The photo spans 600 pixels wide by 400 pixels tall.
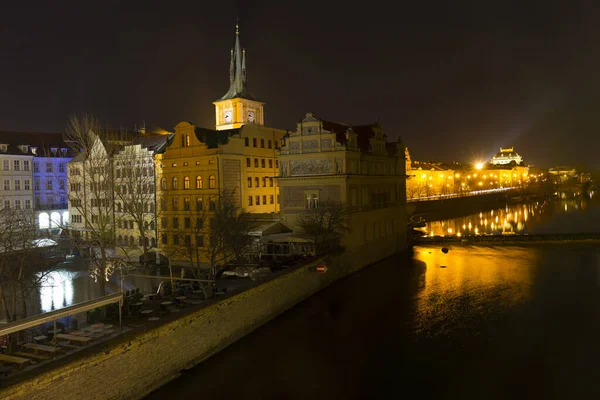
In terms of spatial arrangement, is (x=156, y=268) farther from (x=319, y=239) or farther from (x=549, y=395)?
(x=549, y=395)

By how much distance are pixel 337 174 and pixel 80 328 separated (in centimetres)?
2252

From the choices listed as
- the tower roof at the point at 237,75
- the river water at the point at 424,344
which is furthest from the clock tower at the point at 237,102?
the river water at the point at 424,344

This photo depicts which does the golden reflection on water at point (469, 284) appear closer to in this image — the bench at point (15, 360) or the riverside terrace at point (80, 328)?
the riverside terrace at point (80, 328)

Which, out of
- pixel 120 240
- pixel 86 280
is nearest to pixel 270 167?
pixel 120 240

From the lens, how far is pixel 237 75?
211 ft

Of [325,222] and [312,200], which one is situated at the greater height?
[312,200]

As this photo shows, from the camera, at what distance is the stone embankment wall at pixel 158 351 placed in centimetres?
1384

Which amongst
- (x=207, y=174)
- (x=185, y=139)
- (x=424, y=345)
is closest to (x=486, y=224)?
(x=207, y=174)

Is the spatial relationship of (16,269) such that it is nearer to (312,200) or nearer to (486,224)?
(312,200)

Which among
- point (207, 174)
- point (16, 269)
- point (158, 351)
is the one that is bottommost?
point (158, 351)

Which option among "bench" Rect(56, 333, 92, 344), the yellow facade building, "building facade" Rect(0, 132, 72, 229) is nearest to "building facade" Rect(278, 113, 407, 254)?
the yellow facade building

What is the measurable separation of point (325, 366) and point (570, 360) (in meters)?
11.2

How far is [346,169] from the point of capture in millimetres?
36812

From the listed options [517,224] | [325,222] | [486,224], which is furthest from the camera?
[486,224]
